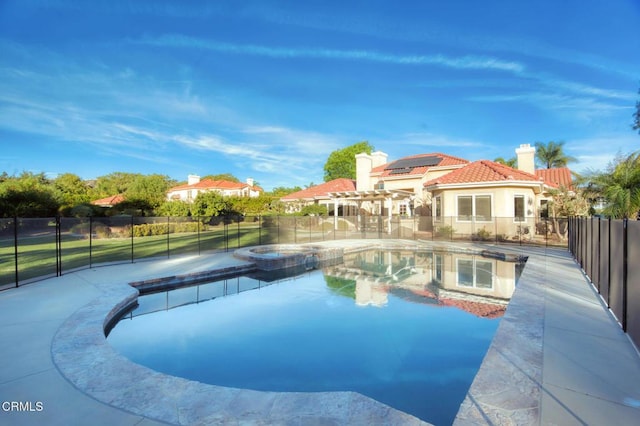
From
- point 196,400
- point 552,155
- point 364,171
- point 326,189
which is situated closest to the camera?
point 196,400

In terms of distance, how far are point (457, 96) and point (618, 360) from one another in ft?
92.7

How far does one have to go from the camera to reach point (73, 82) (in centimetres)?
2903

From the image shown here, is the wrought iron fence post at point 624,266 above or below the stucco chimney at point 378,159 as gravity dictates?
below

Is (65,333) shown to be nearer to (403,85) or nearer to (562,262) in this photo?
(562,262)

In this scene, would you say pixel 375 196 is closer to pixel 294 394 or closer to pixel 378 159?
pixel 378 159

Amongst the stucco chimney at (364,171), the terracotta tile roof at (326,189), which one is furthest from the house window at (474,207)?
the terracotta tile roof at (326,189)

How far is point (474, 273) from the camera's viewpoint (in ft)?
37.9

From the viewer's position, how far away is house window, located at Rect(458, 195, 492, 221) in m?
19.5

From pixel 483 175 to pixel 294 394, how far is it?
66.4ft

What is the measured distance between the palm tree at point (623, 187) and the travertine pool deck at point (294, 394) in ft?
30.4

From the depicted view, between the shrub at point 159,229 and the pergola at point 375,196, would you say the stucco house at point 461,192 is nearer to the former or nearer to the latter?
the pergola at point 375,196

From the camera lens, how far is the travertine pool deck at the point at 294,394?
269cm

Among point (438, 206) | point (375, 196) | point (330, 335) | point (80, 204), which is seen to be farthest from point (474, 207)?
point (80, 204)

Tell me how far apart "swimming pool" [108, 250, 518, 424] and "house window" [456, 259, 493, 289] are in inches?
5.8
